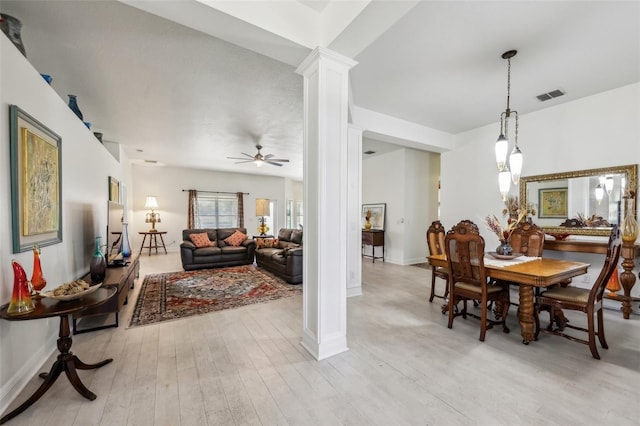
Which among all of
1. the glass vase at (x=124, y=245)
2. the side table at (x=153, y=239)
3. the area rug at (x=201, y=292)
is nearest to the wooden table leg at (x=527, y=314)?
the area rug at (x=201, y=292)

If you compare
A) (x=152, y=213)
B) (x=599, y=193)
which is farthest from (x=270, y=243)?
(x=599, y=193)

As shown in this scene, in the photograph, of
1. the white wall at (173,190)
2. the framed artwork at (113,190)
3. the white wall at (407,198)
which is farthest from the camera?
the white wall at (173,190)

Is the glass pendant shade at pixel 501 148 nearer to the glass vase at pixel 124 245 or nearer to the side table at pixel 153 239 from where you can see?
the glass vase at pixel 124 245

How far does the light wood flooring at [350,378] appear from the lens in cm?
155

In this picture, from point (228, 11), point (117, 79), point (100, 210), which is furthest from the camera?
point (100, 210)

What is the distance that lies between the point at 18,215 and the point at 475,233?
138 inches

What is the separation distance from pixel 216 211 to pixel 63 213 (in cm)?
654

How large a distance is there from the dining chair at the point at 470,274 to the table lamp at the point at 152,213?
792 centimetres

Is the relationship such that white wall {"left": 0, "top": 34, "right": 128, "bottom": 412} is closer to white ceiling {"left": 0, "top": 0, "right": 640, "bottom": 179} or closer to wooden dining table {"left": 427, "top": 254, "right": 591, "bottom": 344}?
white ceiling {"left": 0, "top": 0, "right": 640, "bottom": 179}

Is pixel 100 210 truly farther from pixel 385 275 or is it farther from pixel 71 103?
pixel 385 275

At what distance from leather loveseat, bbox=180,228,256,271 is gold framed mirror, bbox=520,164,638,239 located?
5375 millimetres

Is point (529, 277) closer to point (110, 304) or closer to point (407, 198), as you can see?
point (110, 304)

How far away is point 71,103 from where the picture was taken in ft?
10.1

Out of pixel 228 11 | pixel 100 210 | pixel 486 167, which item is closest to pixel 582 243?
pixel 486 167
